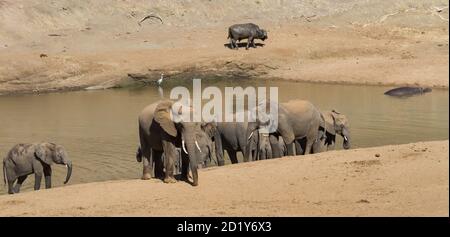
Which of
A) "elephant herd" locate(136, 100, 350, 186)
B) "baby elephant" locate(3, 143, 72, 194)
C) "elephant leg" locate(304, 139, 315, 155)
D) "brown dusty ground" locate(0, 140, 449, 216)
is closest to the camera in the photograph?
"brown dusty ground" locate(0, 140, 449, 216)

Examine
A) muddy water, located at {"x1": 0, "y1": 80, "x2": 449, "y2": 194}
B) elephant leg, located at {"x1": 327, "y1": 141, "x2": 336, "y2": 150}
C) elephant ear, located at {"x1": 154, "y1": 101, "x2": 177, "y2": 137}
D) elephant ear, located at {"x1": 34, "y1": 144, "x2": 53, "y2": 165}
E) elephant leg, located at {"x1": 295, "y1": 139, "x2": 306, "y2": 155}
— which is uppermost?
elephant ear, located at {"x1": 154, "y1": 101, "x2": 177, "y2": 137}

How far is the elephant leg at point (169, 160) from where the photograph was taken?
→ 1308 centimetres

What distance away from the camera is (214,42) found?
3600 centimetres

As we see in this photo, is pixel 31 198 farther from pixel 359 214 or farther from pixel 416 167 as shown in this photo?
pixel 416 167

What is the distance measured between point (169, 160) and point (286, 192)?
2.15 meters

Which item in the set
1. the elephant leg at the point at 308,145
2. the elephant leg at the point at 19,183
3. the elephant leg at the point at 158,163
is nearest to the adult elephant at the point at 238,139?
the elephant leg at the point at 308,145

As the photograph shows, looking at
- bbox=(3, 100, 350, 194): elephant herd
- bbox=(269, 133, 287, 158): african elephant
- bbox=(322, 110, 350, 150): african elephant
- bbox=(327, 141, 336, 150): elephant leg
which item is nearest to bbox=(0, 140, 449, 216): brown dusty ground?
bbox=(3, 100, 350, 194): elephant herd

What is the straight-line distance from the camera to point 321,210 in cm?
1066

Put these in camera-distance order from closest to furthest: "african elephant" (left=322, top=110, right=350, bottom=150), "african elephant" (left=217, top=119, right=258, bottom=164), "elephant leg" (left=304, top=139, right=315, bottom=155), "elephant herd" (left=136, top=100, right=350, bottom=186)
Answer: "elephant herd" (left=136, top=100, right=350, bottom=186)
"african elephant" (left=217, top=119, right=258, bottom=164)
"elephant leg" (left=304, top=139, right=315, bottom=155)
"african elephant" (left=322, top=110, right=350, bottom=150)

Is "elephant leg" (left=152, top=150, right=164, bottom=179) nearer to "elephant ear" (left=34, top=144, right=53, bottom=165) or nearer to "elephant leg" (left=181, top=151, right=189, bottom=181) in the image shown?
"elephant leg" (left=181, top=151, right=189, bottom=181)

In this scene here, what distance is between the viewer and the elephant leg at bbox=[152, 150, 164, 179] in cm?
1412

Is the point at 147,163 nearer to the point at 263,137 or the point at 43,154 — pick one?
the point at 43,154

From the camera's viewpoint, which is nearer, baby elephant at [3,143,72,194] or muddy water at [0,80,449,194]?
baby elephant at [3,143,72,194]
